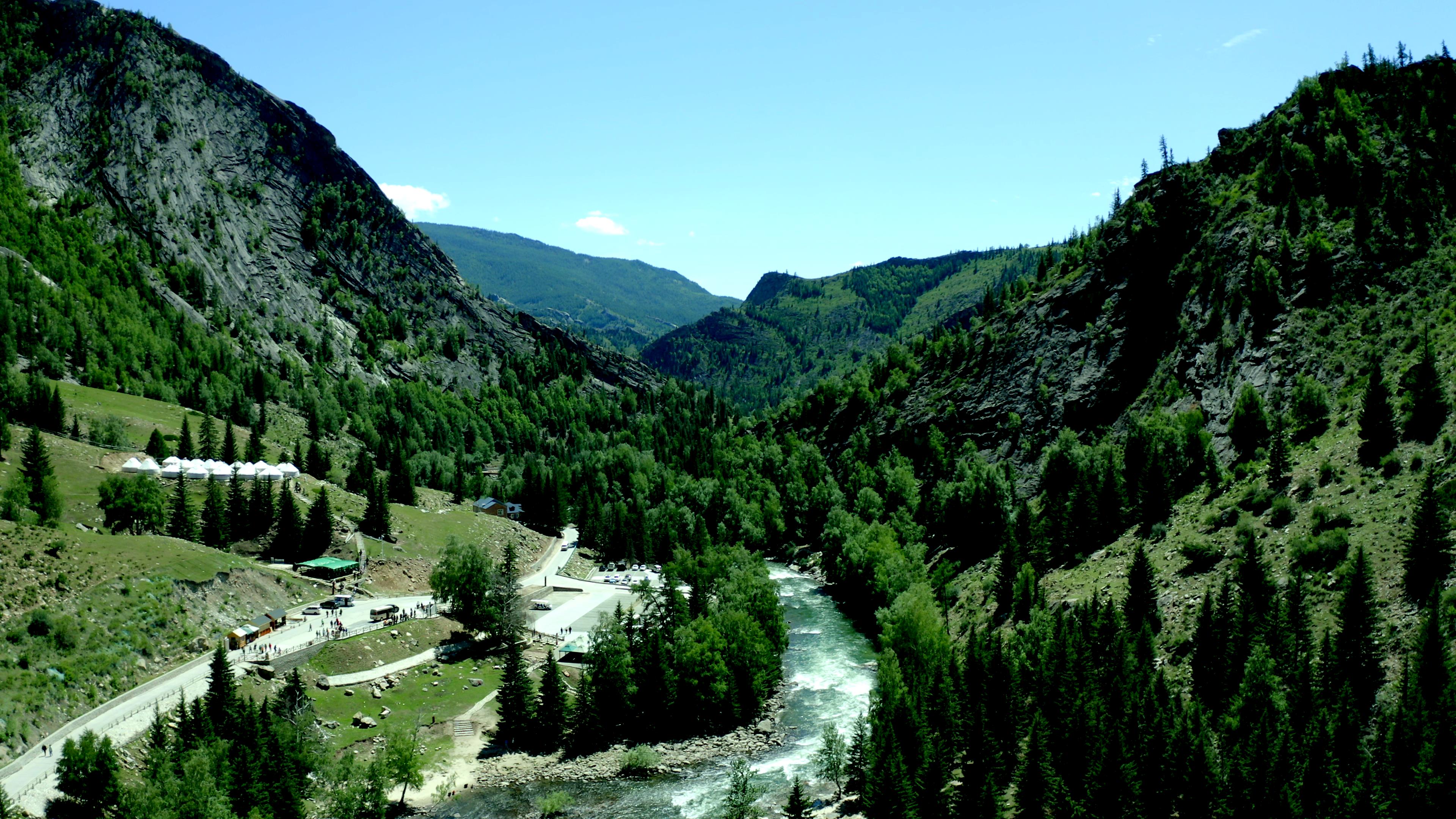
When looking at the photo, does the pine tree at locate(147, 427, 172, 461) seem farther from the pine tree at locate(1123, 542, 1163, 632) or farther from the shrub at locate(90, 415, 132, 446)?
the pine tree at locate(1123, 542, 1163, 632)

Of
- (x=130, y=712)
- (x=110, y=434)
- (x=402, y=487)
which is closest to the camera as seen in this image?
(x=130, y=712)

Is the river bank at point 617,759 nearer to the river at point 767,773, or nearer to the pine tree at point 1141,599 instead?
the river at point 767,773

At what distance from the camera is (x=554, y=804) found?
6531cm

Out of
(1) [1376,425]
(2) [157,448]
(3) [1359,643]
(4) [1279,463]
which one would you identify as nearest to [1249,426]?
(4) [1279,463]

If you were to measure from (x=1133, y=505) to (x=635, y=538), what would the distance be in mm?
74931

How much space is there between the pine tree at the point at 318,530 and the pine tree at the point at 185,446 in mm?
25037

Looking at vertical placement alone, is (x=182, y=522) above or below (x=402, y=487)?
above

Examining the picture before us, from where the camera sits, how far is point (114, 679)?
2692 inches

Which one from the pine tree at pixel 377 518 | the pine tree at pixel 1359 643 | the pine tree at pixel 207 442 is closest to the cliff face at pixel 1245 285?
the pine tree at pixel 1359 643

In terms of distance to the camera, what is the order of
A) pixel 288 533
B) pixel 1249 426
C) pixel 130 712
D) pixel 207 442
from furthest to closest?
pixel 207 442
pixel 288 533
pixel 1249 426
pixel 130 712

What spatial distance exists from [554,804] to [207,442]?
89.8 metres

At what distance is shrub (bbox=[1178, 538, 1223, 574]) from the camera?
7731 centimetres

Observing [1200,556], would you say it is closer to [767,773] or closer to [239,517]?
[767,773]

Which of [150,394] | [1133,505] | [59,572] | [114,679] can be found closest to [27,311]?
[150,394]
